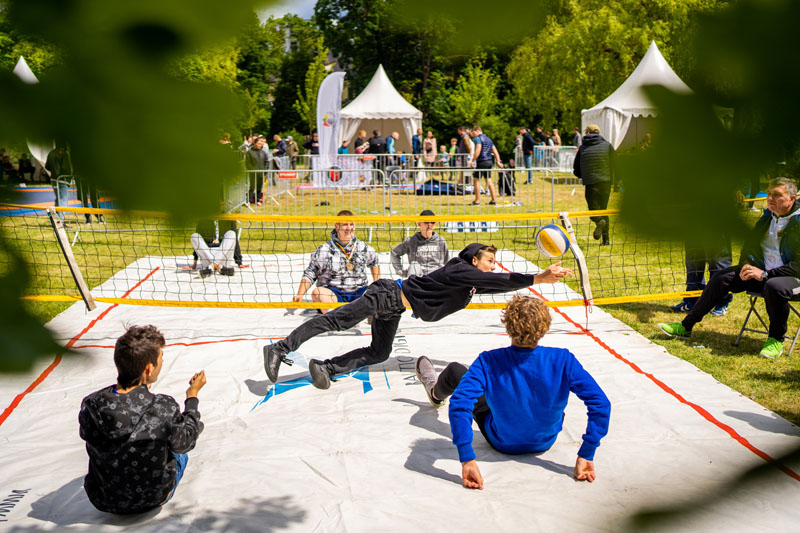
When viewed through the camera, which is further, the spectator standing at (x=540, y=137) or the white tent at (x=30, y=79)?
the spectator standing at (x=540, y=137)

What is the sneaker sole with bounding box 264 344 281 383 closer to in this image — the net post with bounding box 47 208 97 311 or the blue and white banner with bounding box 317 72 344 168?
the net post with bounding box 47 208 97 311

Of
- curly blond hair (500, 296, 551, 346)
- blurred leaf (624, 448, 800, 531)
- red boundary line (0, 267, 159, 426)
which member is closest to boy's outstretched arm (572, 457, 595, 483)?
curly blond hair (500, 296, 551, 346)

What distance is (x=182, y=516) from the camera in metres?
2.92

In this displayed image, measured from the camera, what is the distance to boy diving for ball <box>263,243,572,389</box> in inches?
170

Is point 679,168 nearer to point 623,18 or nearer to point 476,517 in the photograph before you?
point 623,18

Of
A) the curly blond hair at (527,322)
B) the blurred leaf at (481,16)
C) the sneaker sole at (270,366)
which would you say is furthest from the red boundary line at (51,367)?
the curly blond hair at (527,322)

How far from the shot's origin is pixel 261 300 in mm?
6965

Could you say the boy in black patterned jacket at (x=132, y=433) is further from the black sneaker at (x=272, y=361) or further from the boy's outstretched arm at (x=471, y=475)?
the black sneaker at (x=272, y=361)

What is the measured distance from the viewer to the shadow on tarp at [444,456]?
3.31 metres

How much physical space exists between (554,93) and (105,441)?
236cm

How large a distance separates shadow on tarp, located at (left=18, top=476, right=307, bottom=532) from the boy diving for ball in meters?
1.38

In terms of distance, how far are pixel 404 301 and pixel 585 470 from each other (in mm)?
1718

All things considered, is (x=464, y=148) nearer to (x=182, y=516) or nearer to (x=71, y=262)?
(x=71, y=262)

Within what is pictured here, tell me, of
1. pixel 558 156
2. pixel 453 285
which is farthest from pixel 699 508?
pixel 558 156
